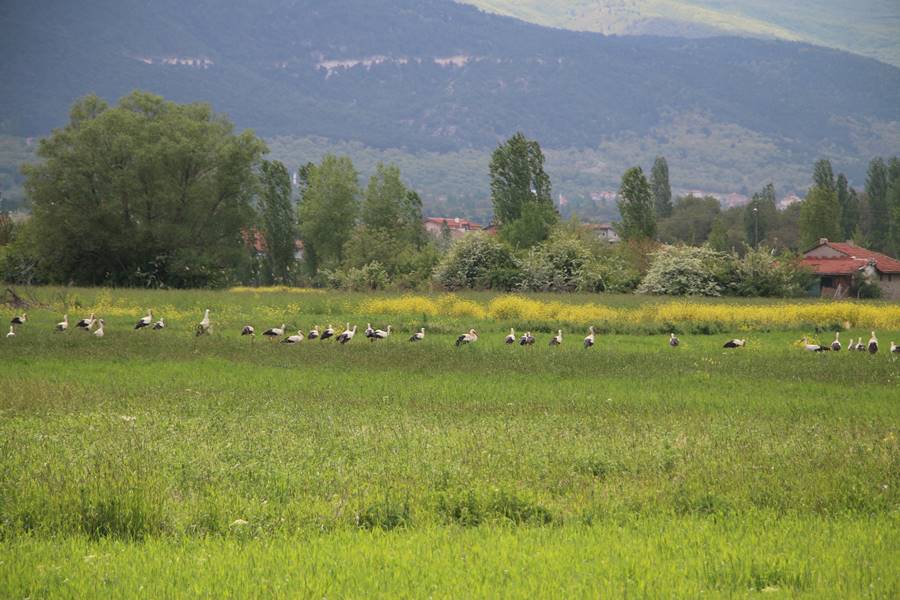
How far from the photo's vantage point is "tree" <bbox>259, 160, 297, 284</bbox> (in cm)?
10262

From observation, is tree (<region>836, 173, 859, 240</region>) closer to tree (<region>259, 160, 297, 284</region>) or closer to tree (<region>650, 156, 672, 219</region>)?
tree (<region>650, 156, 672, 219</region>)

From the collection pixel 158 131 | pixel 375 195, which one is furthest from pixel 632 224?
pixel 158 131

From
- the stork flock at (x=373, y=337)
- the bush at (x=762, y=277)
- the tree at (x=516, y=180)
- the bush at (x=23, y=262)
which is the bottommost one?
the stork flock at (x=373, y=337)

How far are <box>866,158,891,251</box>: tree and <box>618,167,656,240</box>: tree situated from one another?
39596 millimetres

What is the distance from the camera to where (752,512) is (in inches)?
424

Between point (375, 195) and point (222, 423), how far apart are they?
286 feet

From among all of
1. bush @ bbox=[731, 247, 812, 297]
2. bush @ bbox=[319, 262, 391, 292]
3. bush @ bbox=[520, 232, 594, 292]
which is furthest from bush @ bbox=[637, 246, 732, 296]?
bush @ bbox=[319, 262, 391, 292]

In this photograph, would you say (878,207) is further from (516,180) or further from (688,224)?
(516,180)

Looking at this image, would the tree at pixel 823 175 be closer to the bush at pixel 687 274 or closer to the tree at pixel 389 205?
the tree at pixel 389 205

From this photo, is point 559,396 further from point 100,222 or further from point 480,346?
point 100,222

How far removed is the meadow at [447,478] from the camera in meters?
8.45

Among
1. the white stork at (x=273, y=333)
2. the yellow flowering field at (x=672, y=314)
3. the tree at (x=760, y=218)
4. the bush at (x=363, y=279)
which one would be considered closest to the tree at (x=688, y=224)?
the tree at (x=760, y=218)

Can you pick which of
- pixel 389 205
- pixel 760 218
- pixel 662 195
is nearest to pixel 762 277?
pixel 389 205

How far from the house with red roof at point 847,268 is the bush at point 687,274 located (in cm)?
1400
